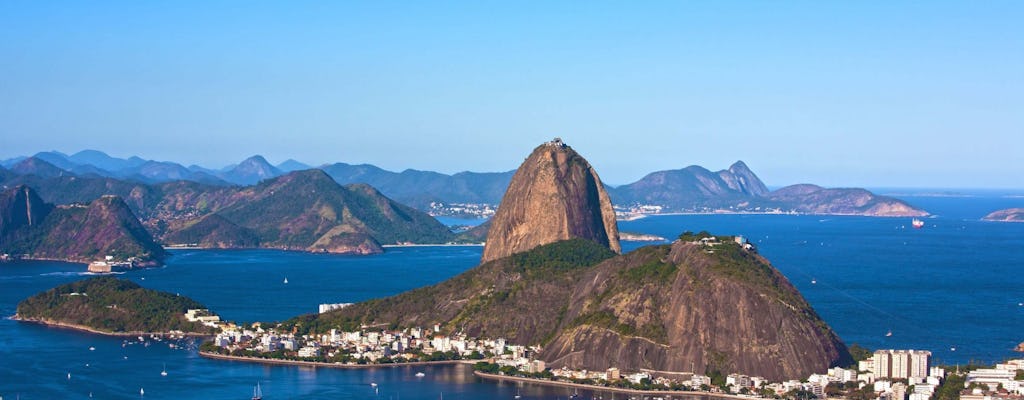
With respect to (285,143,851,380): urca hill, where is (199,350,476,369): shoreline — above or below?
below

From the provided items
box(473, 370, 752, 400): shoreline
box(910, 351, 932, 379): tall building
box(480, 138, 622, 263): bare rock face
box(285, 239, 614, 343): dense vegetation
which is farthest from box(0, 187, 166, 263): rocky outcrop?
box(910, 351, 932, 379): tall building

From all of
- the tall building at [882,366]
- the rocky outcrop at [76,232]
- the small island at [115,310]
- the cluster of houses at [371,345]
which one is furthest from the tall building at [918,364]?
the rocky outcrop at [76,232]

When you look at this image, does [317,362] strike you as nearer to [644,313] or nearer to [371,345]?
[371,345]

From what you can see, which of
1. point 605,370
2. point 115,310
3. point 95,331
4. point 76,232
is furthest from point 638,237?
point 605,370

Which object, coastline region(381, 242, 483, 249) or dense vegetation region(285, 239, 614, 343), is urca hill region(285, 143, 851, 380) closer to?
dense vegetation region(285, 239, 614, 343)

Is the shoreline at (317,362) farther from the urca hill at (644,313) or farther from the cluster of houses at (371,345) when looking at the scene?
the urca hill at (644,313)
